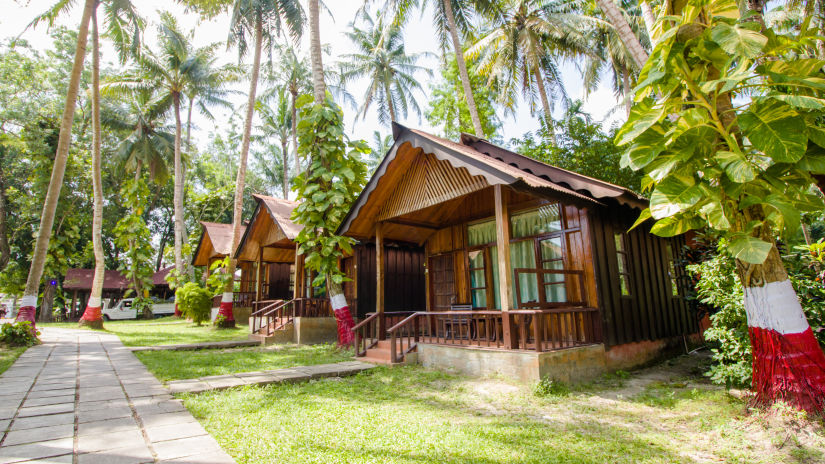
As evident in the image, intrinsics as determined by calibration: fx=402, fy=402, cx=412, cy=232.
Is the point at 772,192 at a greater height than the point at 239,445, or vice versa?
the point at 772,192

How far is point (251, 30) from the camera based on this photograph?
55.4 feet

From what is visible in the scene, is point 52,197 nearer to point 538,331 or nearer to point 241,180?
point 241,180

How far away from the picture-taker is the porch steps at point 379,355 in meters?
7.79

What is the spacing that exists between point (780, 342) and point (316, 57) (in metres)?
10.8

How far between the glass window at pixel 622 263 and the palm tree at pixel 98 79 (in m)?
17.0

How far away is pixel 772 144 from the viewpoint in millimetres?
3381

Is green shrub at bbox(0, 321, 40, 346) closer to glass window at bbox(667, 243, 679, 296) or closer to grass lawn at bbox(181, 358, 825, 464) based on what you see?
grass lawn at bbox(181, 358, 825, 464)

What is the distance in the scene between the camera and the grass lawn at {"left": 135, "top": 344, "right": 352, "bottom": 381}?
720cm

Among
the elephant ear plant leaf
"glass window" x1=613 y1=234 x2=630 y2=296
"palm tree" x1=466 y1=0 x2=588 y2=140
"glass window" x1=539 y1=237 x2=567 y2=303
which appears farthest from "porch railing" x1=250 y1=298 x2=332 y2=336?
"palm tree" x1=466 y1=0 x2=588 y2=140

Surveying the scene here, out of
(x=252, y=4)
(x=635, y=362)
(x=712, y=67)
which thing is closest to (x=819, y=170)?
(x=712, y=67)

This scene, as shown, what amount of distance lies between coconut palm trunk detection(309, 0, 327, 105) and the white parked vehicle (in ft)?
76.0

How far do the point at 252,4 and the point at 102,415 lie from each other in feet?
53.7

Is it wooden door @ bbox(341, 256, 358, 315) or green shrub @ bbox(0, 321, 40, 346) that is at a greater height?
wooden door @ bbox(341, 256, 358, 315)

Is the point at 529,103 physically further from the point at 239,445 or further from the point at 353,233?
the point at 239,445
